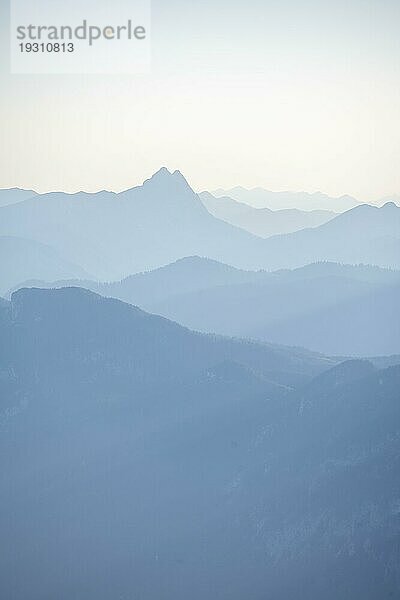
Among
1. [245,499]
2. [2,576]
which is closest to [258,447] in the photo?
[245,499]

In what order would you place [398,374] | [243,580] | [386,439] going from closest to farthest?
[243,580] < [386,439] < [398,374]

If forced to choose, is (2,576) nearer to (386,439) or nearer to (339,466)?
(339,466)

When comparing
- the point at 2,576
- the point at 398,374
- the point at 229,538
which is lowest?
the point at 2,576

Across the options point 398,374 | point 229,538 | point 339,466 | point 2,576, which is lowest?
point 2,576

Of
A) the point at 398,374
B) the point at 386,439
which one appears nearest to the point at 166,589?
the point at 386,439

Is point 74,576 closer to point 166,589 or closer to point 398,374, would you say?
point 166,589

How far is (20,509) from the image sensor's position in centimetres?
19525

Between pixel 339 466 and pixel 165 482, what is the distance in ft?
150

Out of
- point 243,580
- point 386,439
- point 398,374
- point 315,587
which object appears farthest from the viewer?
point 398,374

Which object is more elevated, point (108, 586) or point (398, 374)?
point (398, 374)

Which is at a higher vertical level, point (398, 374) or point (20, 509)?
point (398, 374)

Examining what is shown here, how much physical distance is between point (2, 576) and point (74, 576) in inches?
653

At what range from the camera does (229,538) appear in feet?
552

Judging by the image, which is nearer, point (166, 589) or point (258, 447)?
point (166, 589)
